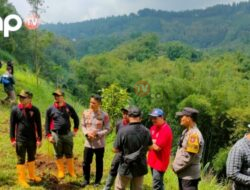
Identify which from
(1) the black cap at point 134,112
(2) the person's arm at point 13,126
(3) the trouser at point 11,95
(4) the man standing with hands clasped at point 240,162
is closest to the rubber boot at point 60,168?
(2) the person's arm at point 13,126

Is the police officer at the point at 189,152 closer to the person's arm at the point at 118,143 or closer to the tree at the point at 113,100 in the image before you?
the person's arm at the point at 118,143

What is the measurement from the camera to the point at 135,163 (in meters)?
6.16

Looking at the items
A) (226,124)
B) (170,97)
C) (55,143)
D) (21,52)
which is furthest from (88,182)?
(21,52)

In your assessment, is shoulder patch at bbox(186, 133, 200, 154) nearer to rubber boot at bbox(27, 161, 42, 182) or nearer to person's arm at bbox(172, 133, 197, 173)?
person's arm at bbox(172, 133, 197, 173)

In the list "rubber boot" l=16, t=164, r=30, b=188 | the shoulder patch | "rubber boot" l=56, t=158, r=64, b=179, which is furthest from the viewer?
"rubber boot" l=56, t=158, r=64, b=179

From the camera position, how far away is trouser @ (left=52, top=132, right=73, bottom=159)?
26.2 feet

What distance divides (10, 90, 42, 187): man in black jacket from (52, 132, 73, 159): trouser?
39cm

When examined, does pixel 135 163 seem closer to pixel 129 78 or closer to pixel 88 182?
pixel 88 182

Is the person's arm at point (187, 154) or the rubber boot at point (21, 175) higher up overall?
the person's arm at point (187, 154)

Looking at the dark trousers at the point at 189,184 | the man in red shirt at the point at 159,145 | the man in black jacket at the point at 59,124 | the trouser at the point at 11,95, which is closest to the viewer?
the dark trousers at the point at 189,184

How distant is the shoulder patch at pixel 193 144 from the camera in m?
5.99

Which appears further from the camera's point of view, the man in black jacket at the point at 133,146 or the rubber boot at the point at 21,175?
the rubber boot at the point at 21,175

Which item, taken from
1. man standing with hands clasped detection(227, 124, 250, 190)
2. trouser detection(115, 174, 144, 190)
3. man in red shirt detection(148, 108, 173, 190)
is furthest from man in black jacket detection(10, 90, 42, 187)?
man standing with hands clasped detection(227, 124, 250, 190)

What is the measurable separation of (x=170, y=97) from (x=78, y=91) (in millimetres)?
24979
